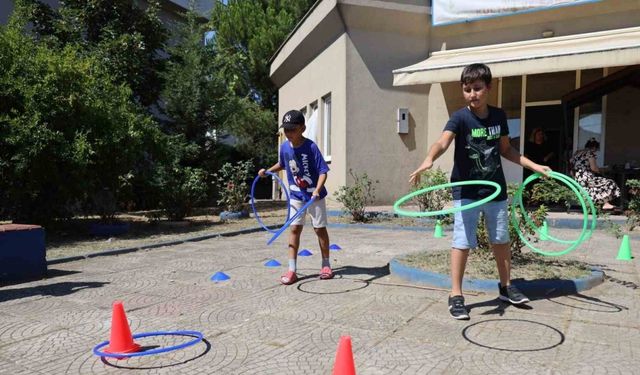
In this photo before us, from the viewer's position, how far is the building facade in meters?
11.8

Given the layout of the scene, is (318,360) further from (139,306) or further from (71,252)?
(71,252)

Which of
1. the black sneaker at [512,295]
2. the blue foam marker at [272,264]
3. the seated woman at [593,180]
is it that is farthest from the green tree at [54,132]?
the seated woman at [593,180]

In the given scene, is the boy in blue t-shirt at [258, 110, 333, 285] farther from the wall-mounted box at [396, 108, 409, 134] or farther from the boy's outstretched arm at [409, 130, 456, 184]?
the wall-mounted box at [396, 108, 409, 134]

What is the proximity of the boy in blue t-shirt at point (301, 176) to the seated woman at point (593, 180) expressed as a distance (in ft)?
24.3

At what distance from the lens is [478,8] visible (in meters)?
12.9

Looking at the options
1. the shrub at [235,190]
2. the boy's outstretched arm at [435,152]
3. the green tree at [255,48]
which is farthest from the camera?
the green tree at [255,48]

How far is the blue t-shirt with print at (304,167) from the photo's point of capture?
229 inches

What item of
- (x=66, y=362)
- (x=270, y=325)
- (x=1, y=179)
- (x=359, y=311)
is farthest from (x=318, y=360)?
(x=1, y=179)

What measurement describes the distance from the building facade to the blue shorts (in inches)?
293

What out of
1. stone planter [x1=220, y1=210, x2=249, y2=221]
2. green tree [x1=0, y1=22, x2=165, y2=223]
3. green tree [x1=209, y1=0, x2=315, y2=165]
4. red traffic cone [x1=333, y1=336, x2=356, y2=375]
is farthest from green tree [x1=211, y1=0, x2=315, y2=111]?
red traffic cone [x1=333, y1=336, x2=356, y2=375]

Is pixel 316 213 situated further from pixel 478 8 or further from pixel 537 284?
pixel 478 8

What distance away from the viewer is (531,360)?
3412mm

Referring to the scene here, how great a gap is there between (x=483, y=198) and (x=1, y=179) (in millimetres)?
8603

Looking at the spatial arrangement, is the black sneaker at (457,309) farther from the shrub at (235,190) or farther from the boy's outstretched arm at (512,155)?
the shrub at (235,190)
